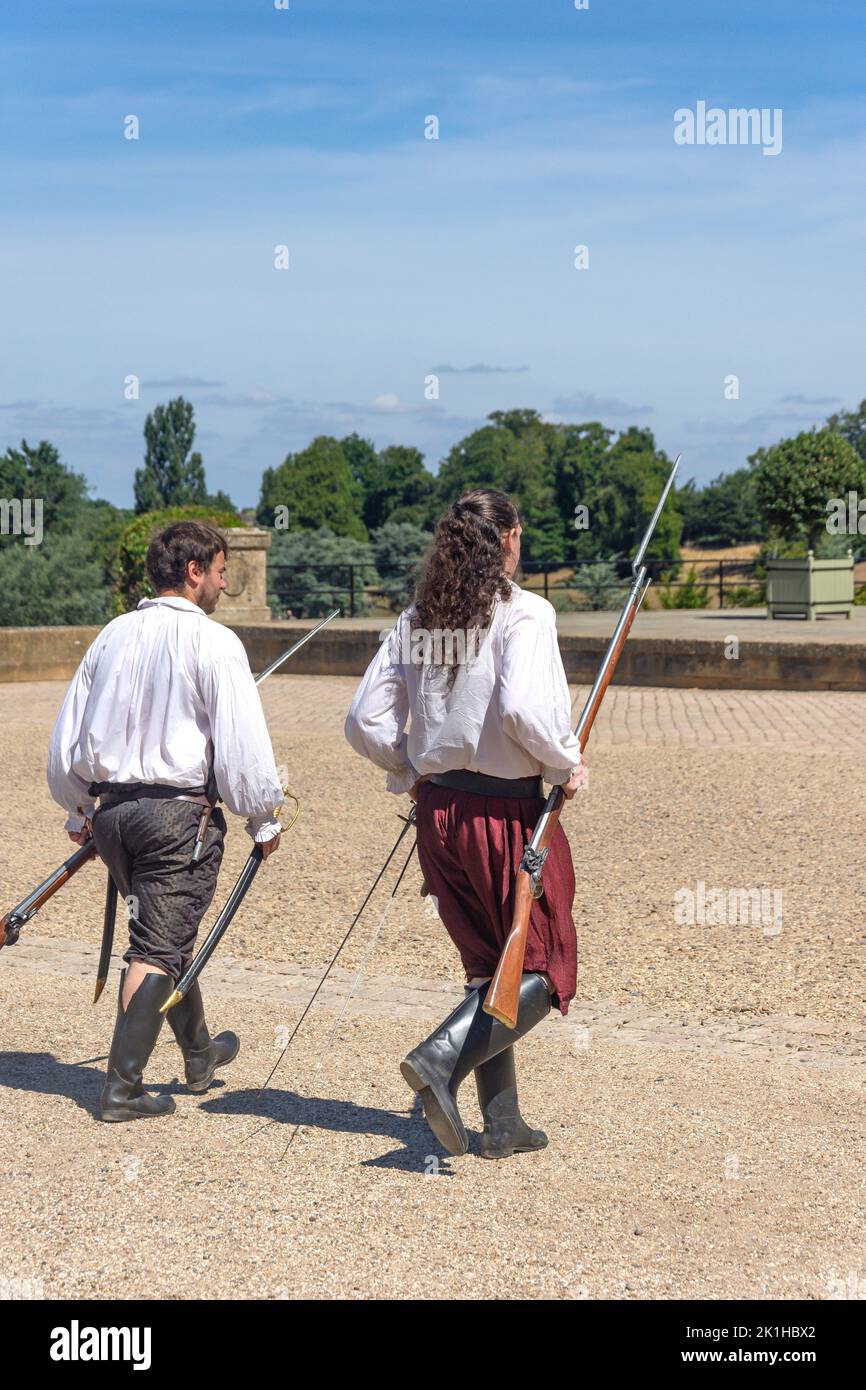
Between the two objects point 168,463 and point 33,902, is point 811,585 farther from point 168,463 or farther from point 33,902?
point 168,463

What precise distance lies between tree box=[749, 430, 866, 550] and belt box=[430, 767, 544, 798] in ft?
60.6

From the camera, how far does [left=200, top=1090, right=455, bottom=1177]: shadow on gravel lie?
13.4 ft

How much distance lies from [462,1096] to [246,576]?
674 inches

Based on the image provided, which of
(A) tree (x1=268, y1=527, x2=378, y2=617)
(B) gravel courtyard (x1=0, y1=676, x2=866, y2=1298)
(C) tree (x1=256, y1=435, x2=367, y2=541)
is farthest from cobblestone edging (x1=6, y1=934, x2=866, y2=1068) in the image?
(C) tree (x1=256, y1=435, x2=367, y2=541)

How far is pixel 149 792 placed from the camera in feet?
14.1

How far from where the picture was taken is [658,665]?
55.5 feet

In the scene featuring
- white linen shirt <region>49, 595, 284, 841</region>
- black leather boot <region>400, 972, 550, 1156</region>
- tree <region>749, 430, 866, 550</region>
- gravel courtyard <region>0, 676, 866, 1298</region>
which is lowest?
gravel courtyard <region>0, 676, 866, 1298</region>

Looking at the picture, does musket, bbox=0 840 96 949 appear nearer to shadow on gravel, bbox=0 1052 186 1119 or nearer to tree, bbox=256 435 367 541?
shadow on gravel, bbox=0 1052 186 1119

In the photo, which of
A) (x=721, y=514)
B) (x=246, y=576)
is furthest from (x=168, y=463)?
(x=246, y=576)

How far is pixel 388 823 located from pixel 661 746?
3524mm

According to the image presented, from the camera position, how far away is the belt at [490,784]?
3.92 m

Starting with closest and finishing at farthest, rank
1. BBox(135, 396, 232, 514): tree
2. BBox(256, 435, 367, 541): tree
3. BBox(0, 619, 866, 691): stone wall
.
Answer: BBox(0, 619, 866, 691): stone wall → BBox(256, 435, 367, 541): tree → BBox(135, 396, 232, 514): tree
